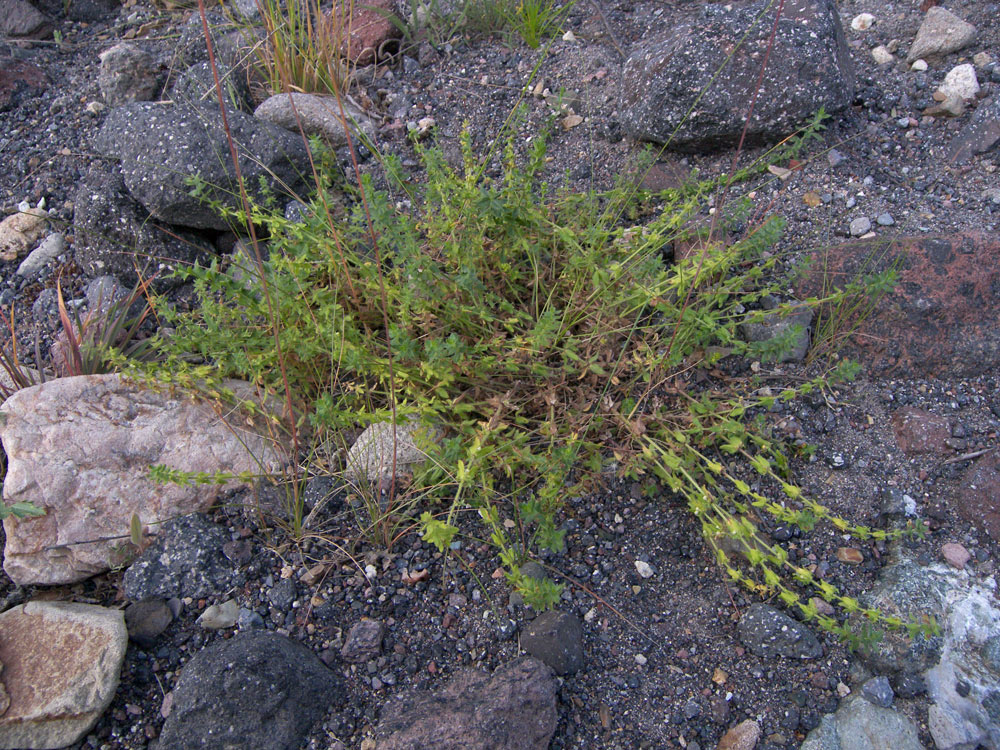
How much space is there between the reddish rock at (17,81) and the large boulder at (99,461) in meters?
2.22

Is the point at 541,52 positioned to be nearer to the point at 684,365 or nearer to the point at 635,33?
the point at 635,33

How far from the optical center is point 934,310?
2498 mm

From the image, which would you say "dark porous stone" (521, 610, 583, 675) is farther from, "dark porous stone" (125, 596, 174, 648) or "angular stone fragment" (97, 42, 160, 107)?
"angular stone fragment" (97, 42, 160, 107)

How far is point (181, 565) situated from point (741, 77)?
2662 millimetres

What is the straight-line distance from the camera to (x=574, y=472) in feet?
7.54

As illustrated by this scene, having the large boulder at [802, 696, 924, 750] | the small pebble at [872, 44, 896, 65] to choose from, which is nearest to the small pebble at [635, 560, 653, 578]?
the large boulder at [802, 696, 924, 750]

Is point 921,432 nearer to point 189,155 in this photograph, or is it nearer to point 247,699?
point 247,699

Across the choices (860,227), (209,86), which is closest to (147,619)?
(209,86)

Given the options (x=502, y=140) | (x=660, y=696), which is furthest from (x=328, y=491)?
(x=502, y=140)

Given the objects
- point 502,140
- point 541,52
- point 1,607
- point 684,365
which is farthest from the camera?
point 541,52

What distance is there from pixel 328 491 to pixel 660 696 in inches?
43.9

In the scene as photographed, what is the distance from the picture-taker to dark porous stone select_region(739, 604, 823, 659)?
1.90 metres

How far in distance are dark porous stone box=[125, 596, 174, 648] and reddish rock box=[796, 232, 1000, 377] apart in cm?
231

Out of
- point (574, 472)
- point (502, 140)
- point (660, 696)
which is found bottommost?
point (660, 696)
